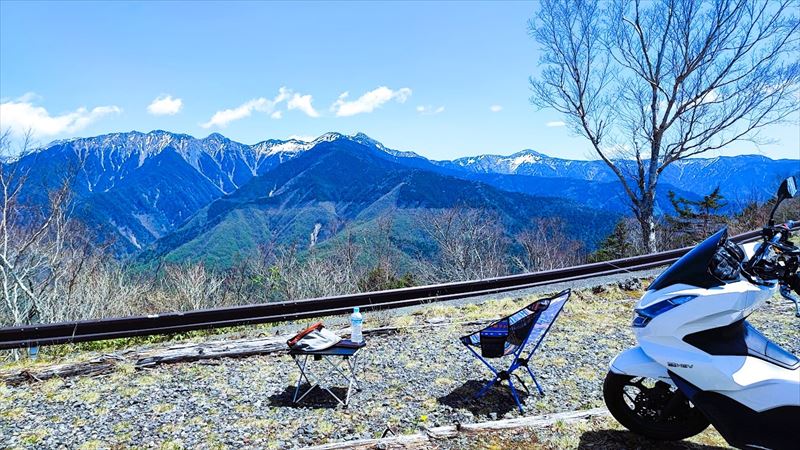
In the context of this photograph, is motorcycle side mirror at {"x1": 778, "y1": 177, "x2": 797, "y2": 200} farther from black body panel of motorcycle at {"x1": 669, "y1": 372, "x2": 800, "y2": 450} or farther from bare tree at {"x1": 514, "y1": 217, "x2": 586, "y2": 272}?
bare tree at {"x1": 514, "y1": 217, "x2": 586, "y2": 272}

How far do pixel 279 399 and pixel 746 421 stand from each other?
3.85 meters

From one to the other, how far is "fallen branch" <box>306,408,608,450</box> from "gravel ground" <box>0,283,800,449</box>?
0.18m

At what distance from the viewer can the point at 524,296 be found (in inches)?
344

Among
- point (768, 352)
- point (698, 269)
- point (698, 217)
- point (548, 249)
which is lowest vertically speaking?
point (548, 249)

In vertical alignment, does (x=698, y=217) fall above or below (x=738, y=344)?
below

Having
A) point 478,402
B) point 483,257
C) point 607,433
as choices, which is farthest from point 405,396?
point 483,257

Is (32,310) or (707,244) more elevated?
(707,244)

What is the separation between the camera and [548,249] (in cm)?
3062

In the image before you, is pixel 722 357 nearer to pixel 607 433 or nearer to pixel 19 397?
pixel 607 433

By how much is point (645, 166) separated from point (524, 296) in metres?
9.17

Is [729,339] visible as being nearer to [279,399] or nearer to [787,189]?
[787,189]

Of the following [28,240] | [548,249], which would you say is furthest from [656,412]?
[548,249]

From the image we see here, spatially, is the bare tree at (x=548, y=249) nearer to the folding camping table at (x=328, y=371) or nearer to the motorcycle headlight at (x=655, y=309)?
the folding camping table at (x=328, y=371)

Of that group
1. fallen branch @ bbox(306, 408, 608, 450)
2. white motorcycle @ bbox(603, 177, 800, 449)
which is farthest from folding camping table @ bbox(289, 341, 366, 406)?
white motorcycle @ bbox(603, 177, 800, 449)
